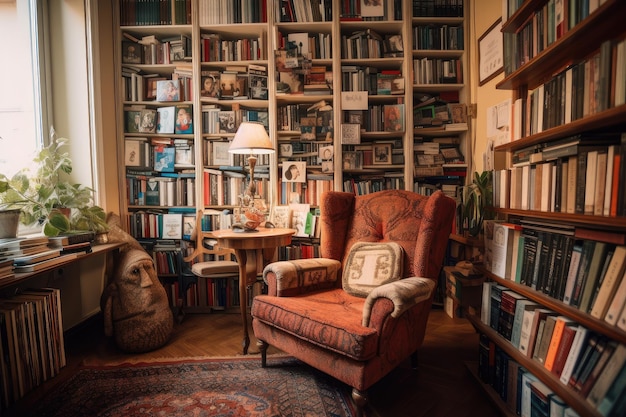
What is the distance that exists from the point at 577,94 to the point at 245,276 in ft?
6.54

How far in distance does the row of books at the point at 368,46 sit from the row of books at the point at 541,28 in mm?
1364

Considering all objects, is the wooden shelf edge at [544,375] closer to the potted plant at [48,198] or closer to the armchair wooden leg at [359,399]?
the armchair wooden leg at [359,399]

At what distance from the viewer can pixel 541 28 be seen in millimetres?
1450

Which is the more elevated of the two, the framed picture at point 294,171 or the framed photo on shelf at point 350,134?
the framed photo on shelf at point 350,134

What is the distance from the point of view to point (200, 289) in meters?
2.99

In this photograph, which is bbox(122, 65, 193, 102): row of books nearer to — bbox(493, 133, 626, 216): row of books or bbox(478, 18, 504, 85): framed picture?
bbox(478, 18, 504, 85): framed picture

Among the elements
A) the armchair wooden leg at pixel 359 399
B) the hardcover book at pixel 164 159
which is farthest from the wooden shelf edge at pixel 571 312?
the hardcover book at pixel 164 159

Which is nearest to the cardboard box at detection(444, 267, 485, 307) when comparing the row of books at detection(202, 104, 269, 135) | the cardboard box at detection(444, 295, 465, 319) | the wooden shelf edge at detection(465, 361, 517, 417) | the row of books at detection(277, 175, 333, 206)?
the cardboard box at detection(444, 295, 465, 319)

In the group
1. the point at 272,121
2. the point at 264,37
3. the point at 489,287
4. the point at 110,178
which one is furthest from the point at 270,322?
the point at 264,37

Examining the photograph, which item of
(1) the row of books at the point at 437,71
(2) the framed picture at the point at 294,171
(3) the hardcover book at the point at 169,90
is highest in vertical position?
(1) the row of books at the point at 437,71

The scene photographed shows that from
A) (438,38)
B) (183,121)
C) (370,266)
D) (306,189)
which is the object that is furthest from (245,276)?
(438,38)

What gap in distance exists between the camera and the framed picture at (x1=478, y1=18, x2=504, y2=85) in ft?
8.07

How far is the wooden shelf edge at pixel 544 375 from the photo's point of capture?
41.5 inches

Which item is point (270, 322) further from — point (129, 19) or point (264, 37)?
point (129, 19)
